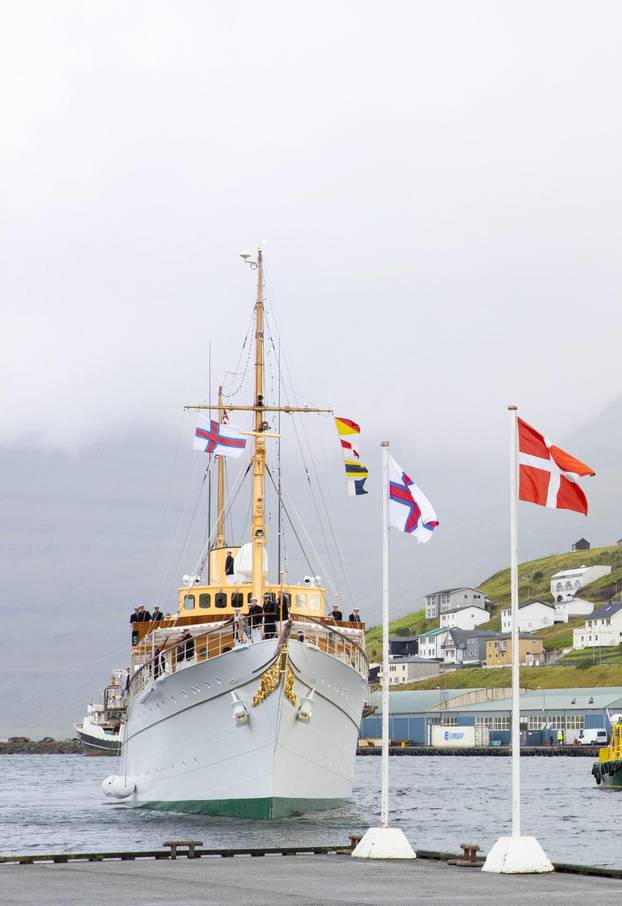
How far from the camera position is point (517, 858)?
2359 centimetres

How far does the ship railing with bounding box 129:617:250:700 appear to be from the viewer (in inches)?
1780

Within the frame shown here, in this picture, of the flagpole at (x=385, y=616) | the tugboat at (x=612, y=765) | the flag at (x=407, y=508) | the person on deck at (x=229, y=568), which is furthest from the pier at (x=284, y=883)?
the tugboat at (x=612, y=765)

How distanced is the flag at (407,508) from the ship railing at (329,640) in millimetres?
14528

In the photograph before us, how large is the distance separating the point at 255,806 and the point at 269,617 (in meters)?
5.92

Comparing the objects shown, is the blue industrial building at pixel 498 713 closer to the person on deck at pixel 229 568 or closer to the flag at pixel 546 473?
the person on deck at pixel 229 568

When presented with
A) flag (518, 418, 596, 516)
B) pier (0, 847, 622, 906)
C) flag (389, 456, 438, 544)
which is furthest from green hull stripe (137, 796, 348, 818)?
flag (518, 418, 596, 516)

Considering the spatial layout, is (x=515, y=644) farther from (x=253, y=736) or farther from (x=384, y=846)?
(x=253, y=736)

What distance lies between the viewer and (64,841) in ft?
142

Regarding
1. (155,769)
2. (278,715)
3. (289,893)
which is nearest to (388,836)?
(289,893)

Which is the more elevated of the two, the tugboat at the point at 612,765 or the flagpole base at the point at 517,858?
the flagpole base at the point at 517,858

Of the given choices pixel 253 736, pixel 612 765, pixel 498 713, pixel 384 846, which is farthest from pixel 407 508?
pixel 498 713

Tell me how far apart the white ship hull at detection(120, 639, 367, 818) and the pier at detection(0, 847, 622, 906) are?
1576 cm

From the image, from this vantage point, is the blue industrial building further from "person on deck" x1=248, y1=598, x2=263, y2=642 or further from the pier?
the pier

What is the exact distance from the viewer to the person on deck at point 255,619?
144 ft
